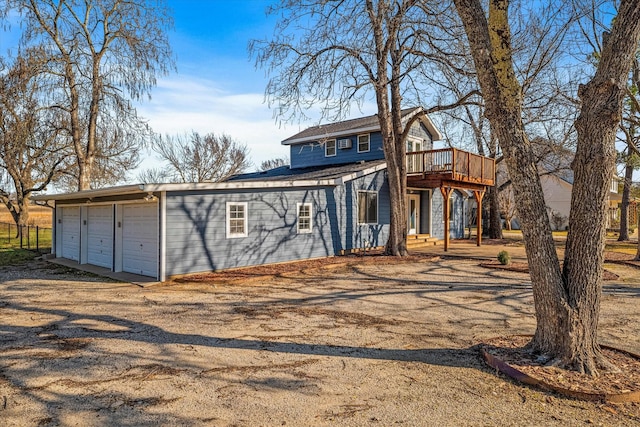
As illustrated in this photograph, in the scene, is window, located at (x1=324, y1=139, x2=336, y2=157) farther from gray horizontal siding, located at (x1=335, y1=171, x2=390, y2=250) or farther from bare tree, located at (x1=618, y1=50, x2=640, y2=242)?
bare tree, located at (x1=618, y1=50, x2=640, y2=242)

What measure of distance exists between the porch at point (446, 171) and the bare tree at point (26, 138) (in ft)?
48.4

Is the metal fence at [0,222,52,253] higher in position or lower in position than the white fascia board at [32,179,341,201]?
lower

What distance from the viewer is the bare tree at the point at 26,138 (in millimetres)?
15414

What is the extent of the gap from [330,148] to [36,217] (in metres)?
28.7

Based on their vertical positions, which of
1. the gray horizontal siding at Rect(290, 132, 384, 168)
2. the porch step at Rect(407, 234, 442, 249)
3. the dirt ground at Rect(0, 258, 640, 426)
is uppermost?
the gray horizontal siding at Rect(290, 132, 384, 168)

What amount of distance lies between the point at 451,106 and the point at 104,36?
14317 mm

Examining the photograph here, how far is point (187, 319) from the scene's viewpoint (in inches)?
259

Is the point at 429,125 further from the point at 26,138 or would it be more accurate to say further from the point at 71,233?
the point at 26,138

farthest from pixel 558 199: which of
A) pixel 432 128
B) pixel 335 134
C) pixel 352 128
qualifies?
pixel 335 134

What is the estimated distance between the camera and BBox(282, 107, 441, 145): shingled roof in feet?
63.1

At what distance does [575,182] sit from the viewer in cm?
435

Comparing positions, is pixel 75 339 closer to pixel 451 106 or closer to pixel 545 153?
pixel 451 106

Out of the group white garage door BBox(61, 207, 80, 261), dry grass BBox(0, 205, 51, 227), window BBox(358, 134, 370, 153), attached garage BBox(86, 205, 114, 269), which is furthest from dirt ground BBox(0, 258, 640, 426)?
dry grass BBox(0, 205, 51, 227)

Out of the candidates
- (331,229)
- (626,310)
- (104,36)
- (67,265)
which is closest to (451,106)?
(331,229)
